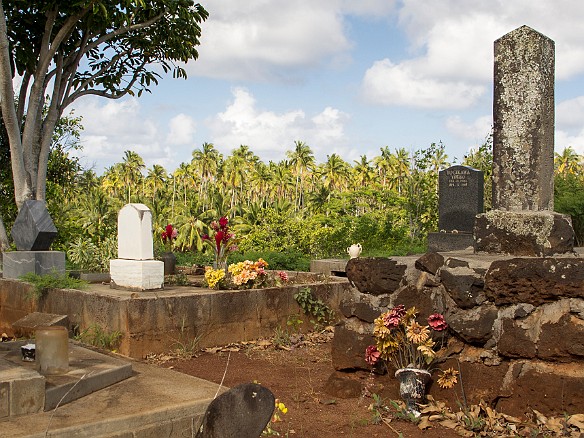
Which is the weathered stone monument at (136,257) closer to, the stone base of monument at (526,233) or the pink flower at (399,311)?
the pink flower at (399,311)

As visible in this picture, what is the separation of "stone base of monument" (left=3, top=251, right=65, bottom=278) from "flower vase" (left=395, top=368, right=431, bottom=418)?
6702 mm

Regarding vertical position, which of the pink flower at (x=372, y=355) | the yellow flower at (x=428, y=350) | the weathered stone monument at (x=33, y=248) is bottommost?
the pink flower at (x=372, y=355)

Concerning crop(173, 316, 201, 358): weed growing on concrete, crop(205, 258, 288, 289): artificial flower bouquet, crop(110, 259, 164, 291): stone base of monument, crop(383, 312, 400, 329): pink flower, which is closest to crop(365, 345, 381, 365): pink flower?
crop(383, 312, 400, 329): pink flower

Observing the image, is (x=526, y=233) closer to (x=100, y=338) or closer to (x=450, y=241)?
(x=100, y=338)

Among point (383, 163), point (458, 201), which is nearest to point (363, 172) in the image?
point (383, 163)

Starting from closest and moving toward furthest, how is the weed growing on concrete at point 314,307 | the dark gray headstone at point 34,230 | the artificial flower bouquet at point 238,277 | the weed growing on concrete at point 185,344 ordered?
the weed growing on concrete at point 185,344, the artificial flower bouquet at point 238,277, the weed growing on concrete at point 314,307, the dark gray headstone at point 34,230

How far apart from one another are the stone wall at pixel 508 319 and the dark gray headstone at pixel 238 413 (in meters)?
2.17

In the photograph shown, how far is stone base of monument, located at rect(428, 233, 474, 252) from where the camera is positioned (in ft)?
46.9

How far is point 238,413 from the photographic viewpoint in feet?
9.81

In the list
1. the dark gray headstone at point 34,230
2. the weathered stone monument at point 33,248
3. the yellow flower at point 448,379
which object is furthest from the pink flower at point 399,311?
the dark gray headstone at point 34,230

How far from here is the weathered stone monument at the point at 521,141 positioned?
556cm

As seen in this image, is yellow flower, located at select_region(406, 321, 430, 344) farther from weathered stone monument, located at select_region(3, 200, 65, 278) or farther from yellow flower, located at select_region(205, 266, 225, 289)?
weathered stone monument, located at select_region(3, 200, 65, 278)

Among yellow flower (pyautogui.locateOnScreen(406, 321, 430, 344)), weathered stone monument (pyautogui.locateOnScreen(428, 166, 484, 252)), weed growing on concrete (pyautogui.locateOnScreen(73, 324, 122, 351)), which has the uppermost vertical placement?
weathered stone monument (pyautogui.locateOnScreen(428, 166, 484, 252))

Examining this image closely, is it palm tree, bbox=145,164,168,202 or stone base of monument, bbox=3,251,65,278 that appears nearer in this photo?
stone base of monument, bbox=3,251,65,278
